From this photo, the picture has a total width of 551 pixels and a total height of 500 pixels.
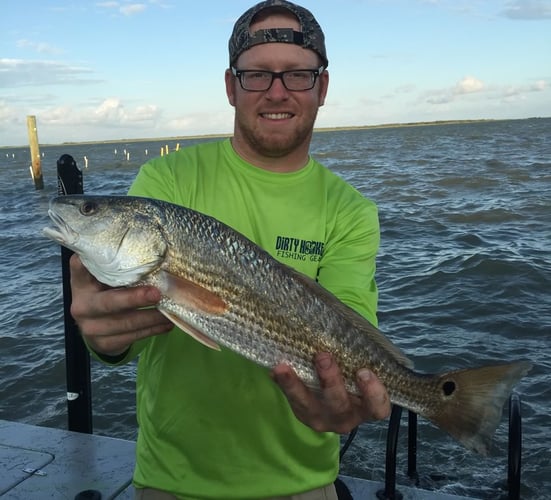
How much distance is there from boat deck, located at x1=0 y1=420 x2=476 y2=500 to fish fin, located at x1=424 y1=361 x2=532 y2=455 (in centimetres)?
138

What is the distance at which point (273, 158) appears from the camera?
3877mm

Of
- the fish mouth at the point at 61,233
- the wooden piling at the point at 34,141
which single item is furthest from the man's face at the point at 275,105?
the wooden piling at the point at 34,141

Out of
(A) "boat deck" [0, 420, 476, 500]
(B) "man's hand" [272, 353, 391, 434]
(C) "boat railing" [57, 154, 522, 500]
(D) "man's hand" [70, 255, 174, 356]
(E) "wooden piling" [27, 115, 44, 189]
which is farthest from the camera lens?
(E) "wooden piling" [27, 115, 44, 189]

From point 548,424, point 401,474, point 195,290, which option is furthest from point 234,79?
point 548,424

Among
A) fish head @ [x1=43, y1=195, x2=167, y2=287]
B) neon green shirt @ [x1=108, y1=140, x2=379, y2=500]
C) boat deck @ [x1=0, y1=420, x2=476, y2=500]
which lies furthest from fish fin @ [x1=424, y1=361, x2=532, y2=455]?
fish head @ [x1=43, y1=195, x2=167, y2=287]

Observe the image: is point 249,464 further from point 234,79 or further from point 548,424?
point 548,424

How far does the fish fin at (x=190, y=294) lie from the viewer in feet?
10.4

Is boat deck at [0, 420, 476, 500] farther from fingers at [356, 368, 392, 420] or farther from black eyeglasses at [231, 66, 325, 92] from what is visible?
black eyeglasses at [231, 66, 325, 92]

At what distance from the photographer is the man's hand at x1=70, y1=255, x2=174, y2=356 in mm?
2854

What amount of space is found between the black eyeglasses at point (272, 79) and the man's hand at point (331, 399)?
1796 mm

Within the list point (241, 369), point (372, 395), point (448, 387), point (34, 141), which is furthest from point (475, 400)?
point (34, 141)

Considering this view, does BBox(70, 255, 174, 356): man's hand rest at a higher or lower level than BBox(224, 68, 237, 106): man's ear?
lower

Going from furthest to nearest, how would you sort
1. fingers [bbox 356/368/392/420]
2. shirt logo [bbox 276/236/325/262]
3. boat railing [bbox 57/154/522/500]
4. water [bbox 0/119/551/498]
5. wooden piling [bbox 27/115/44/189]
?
wooden piling [bbox 27/115/44/189] < water [bbox 0/119/551/498] < boat railing [bbox 57/154/522/500] < shirt logo [bbox 276/236/325/262] < fingers [bbox 356/368/392/420]

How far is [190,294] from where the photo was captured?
10.4 feet
